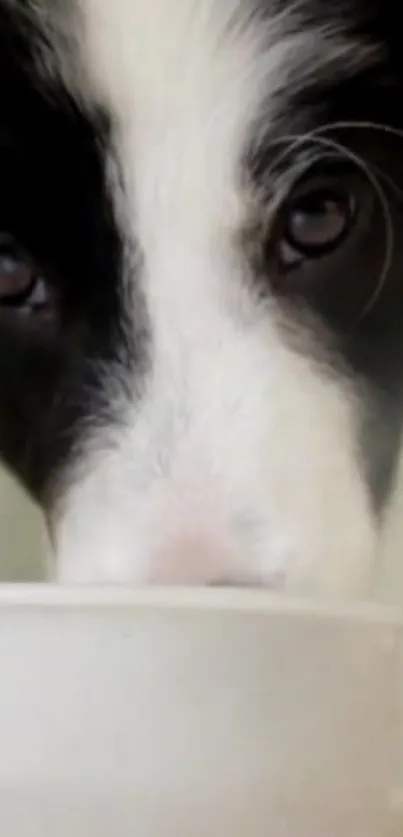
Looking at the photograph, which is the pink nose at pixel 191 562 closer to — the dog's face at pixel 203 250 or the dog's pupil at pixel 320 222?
the dog's face at pixel 203 250

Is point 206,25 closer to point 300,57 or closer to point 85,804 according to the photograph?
point 300,57

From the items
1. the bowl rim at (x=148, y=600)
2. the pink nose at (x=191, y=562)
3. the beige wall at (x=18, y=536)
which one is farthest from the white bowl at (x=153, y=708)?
the beige wall at (x=18, y=536)

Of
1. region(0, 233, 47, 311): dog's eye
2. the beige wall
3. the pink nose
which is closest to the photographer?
the pink nose

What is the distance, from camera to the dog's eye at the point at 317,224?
694 millimetres

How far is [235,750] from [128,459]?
0.90ft

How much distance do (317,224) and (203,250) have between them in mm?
63

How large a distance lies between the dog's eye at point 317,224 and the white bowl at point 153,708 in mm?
310

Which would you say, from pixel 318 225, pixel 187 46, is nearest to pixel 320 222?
pixel 318 225

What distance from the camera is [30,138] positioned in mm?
673

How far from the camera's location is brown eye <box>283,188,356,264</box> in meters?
0.70

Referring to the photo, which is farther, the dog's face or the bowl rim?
the dog's face

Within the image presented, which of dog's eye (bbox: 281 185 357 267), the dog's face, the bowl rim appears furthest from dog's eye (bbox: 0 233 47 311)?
the bowl rim

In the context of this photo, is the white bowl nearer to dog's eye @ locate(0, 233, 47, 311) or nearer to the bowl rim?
the bowl rim

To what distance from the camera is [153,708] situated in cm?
41
